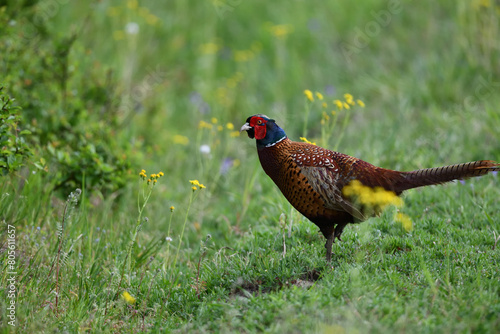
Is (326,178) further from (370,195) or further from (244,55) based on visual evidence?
(244,55)

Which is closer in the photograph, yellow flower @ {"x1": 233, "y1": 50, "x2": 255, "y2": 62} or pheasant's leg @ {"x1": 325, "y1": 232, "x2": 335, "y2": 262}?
pheasant's leg @ {"x1": 325, "y1": 232, "x2": 335, "y2": 262}

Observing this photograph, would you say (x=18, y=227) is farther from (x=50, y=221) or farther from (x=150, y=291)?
(x=150, y=291)

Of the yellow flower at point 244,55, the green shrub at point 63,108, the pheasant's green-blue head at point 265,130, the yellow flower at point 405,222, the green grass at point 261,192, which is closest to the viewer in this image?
the green grass at point 261,192

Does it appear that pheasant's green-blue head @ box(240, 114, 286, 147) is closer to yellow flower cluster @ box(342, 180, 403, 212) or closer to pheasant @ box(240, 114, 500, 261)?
pheasant @ box(240, 114, 500, 261)

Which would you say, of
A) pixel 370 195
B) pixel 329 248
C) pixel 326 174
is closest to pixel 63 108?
pixel 326 174

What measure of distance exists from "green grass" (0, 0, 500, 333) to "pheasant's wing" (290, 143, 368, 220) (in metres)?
0.26

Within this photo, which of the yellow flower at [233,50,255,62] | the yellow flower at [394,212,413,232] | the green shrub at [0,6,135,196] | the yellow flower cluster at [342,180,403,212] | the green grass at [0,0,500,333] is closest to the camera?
the green grass at [0,0,500,333]

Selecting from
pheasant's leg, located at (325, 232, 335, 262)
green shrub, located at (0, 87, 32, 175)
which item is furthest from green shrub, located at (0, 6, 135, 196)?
pheasant's leg, located at (325, 232, 335, 262)

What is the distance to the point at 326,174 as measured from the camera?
3.29m

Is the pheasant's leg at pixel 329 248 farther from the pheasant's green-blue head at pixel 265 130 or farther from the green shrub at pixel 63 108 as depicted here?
the green shrub at pixel 63 108

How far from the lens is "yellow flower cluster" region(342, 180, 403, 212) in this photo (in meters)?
3.15

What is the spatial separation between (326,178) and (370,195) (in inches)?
11.8

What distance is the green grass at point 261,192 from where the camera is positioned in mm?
2928

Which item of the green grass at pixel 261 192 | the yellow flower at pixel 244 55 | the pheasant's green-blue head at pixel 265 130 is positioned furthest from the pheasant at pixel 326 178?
the yellow flower at pixel 244 55
